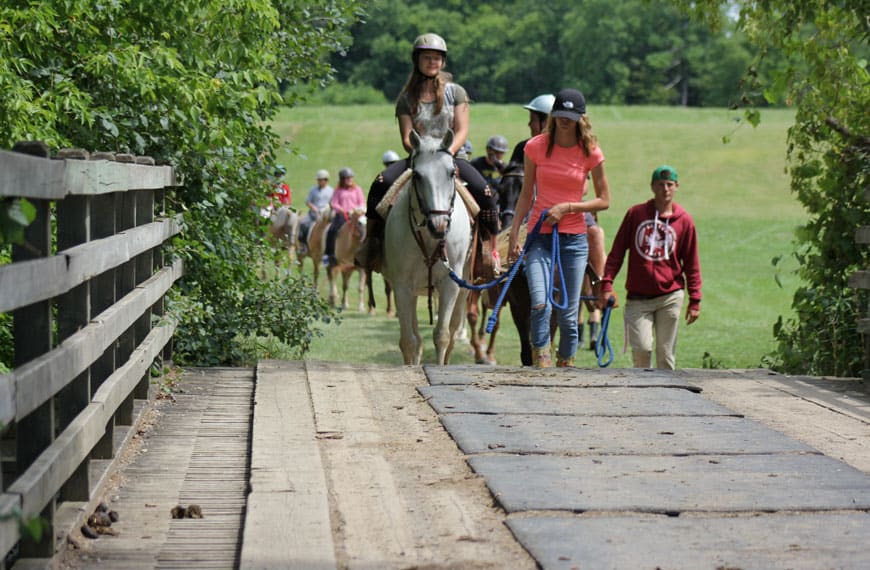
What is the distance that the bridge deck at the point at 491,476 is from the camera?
4715mm

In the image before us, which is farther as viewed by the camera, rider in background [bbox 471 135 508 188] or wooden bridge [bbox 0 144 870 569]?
rider in background [bbox 471 135 508 188]

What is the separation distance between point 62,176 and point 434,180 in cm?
634

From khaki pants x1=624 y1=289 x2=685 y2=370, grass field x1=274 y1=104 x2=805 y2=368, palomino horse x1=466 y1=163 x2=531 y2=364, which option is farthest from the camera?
grass field x1=274 y1=104 x2=805 y2=368

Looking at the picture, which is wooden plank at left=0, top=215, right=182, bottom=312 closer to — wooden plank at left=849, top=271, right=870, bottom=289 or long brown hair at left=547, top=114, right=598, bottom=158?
long brown hair at left=547, top=114, right=598, bottom=158

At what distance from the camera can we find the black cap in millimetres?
9898

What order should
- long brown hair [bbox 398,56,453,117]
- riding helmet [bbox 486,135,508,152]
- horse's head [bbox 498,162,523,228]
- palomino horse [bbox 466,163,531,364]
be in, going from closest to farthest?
long brown hair [bbox 398,56,453,117] < palomino horse [bbox 466,163,531,364] < horse's head [bbox 498,162,523,228] < riding helmet [bbox 486,135,508,152]

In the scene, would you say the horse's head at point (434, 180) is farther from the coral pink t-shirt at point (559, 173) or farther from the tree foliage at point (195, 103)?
the tree foliage at point (195, 103)

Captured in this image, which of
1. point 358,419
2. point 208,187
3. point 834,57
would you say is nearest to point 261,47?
point 208,187

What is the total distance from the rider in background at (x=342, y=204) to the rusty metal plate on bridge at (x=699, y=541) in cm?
2018

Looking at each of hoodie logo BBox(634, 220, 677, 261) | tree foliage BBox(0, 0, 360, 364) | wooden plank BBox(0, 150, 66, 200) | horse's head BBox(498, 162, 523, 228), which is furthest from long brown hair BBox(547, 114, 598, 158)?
wooden plank BBox(0, 150, 66, 200)

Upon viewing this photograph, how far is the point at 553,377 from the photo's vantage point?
911cm

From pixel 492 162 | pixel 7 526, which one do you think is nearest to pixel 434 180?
pixel 492 162

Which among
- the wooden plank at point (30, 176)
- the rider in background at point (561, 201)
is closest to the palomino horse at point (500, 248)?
the rider in background at point (561, 201)

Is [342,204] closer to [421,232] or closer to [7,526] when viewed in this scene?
[421,232]
